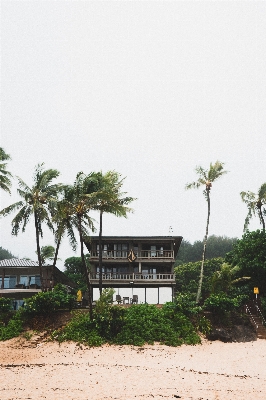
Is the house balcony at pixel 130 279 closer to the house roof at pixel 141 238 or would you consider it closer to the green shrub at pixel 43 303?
the house roof at pixel 141 238

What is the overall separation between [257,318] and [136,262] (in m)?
12.6

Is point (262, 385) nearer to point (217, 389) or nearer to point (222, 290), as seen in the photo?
point (217, 389)

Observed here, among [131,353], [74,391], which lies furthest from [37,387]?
[131,353]

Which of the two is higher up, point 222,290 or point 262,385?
point 222,290

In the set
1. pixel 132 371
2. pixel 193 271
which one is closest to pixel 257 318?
pixel 132 371

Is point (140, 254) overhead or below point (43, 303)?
overhead

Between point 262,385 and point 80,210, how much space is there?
1410cm

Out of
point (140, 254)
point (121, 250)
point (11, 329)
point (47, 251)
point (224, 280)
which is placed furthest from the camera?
point (47, 251)

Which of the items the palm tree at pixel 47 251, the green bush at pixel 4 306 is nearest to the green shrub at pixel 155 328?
the green bush at pixel 4 306

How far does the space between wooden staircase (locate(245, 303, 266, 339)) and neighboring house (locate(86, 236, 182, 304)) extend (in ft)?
27.7

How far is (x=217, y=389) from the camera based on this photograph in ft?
37.6

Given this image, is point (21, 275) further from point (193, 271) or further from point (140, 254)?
point (193, 271)

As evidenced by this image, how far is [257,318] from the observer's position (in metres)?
24.1

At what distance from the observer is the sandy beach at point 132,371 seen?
432 inches
